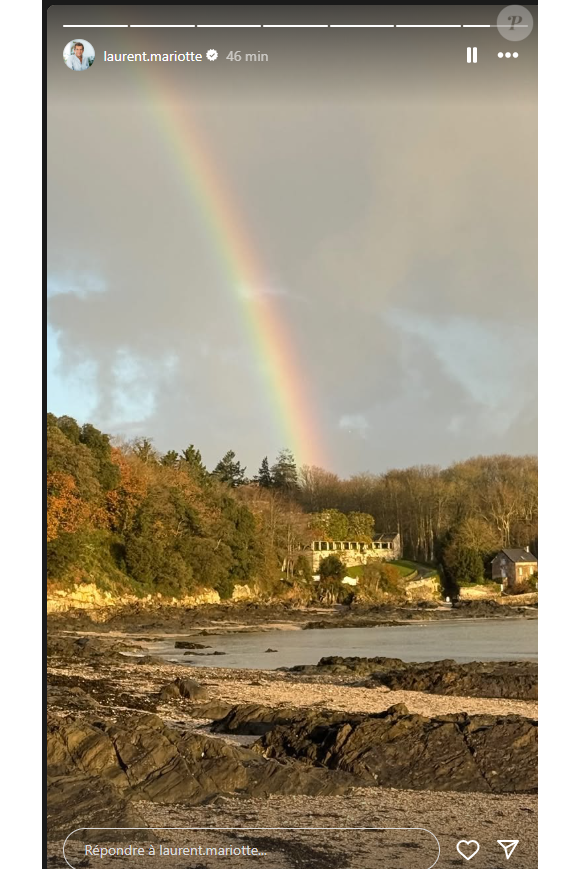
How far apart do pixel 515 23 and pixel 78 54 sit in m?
2.64

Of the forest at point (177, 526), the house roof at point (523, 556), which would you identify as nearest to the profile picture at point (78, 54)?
the house roof at point (523, 556)

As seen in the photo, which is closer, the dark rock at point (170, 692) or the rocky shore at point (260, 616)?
the dark rock at point (170, 692)

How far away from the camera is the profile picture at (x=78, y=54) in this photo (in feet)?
15.4

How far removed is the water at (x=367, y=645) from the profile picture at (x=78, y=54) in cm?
1977

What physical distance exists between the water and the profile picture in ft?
64.9

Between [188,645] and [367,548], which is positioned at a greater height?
[367,548]

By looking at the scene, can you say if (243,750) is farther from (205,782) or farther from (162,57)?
(162,57)

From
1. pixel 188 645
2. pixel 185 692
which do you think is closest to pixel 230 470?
pixel 188 645

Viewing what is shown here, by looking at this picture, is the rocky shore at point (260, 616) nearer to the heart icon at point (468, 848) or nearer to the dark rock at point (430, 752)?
the dark rock at point (430, 752)

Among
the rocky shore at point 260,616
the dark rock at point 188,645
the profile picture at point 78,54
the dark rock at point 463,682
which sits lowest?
the rocky shore at point 260,616

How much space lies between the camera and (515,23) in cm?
451

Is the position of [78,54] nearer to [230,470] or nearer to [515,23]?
[515,23]
